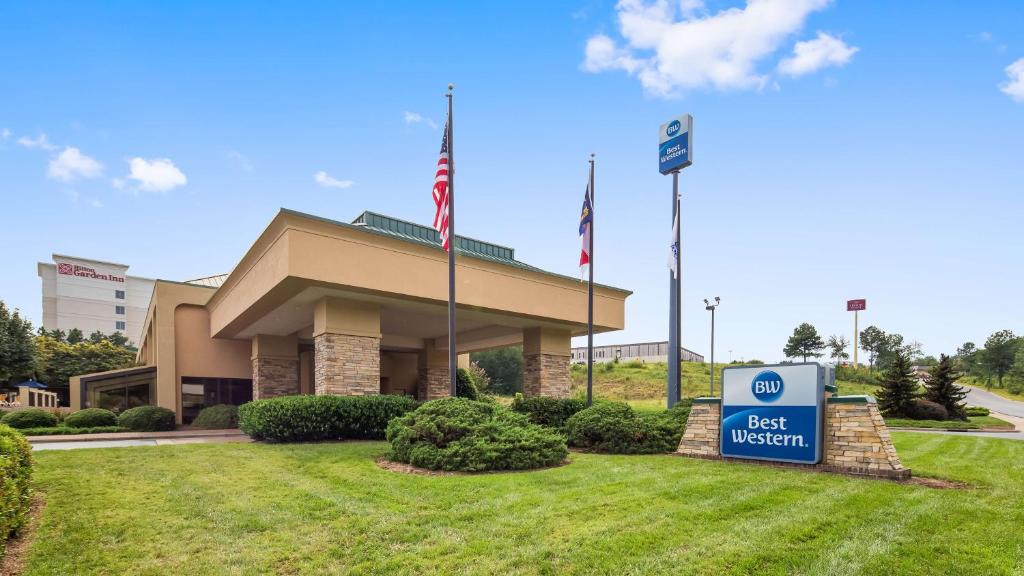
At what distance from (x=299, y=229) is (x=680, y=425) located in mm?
9134

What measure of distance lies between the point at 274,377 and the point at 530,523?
16.6 metres

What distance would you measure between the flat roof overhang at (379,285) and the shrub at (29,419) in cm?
680

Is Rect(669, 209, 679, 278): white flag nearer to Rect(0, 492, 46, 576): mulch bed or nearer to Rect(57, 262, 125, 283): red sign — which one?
Rect(0, 492, 46, 576): mulch bed

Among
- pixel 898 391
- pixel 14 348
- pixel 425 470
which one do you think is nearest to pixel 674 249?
pixel 425 470

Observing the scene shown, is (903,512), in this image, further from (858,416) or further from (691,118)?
(691,118)

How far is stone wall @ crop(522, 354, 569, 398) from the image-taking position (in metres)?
18.5

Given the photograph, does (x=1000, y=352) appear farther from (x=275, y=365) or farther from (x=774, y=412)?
(x=275, y=365)

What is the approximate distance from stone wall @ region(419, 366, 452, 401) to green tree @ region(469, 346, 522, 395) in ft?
95.6

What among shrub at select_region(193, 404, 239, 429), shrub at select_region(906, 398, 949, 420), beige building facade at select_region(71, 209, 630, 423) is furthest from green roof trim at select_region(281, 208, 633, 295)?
shrub at select_region(906, 398, 949, 420)

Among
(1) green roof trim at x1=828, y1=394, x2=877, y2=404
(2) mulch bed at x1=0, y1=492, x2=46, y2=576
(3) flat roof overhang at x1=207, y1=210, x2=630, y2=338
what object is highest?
(3) flat roof overhang at x1=207, y1=210, x2=630, y2=338

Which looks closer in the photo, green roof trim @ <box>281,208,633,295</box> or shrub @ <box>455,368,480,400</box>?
green roof trim @ <box>281,208,633,295</box>

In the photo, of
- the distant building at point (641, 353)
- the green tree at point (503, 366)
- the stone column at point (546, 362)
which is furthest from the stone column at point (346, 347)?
the distant building at point (641, 353)

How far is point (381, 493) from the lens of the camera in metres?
7.15

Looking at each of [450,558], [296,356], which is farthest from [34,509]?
[296,356]
